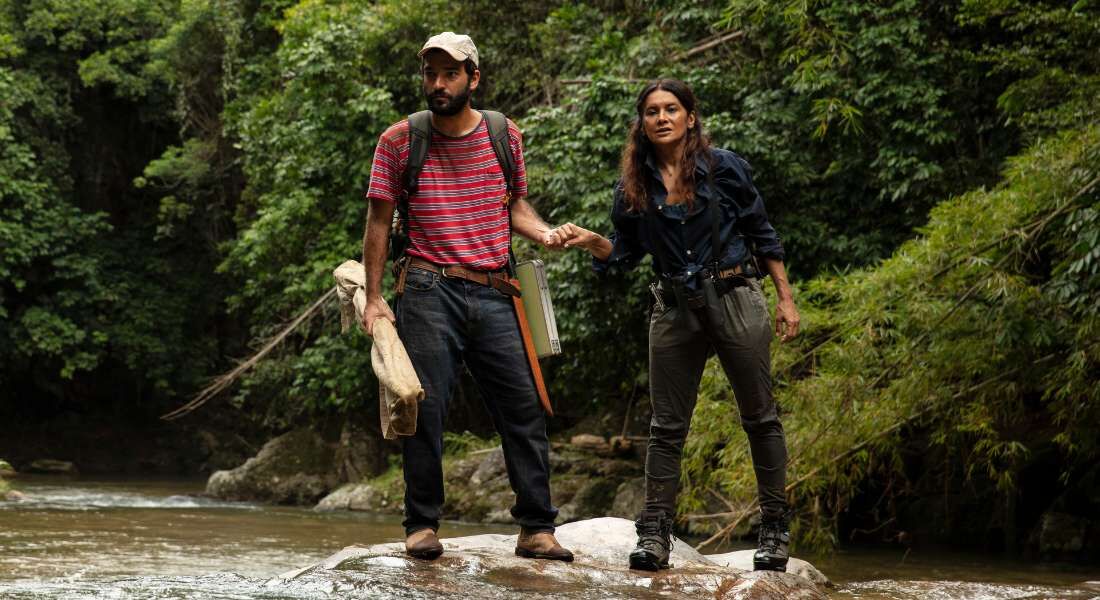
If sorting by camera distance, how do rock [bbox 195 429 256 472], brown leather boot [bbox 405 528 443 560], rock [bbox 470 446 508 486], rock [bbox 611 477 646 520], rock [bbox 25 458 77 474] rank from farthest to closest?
rock [bbox 195 429 256 472] < rock [bbox 25 458 77 474] < rock [bbox 470 446 508 486] < rock [bbox 611 477 646 520] < brown leather boot [bbox 405 528 443 560]

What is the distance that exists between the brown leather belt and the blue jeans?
2cm

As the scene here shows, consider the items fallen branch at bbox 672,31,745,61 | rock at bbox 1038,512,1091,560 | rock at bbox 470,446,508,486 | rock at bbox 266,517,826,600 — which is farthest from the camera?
rock at bbox 470,446,508,486

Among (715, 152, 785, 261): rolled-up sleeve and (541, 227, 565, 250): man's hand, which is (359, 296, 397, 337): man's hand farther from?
(715, 152, 785, 261): rolled-up sleeve

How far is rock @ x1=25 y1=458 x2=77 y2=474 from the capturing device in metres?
21.7

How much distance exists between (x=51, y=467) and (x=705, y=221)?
20.0 metres

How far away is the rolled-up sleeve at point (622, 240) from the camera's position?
455 cm

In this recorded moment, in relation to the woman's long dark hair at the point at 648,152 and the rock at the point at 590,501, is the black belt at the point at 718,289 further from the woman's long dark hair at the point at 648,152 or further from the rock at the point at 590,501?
the rock at the point at 590,501

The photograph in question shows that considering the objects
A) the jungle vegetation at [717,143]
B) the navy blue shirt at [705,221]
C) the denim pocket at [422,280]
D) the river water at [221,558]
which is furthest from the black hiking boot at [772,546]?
the jungle vegetation at [717,143]

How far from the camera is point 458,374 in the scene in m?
4.38

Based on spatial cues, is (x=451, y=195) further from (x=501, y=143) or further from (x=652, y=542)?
(x=652, y=542)

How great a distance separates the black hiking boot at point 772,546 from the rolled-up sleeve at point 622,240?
1056mm

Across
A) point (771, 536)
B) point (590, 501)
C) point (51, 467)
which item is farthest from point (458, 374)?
point (51, 467)

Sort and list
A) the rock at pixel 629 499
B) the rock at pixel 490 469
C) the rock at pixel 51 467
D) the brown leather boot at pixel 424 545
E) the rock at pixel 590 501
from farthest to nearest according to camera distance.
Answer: the rock at pixel 51 467 < the rock at pixel 490 469 < the rock at pixel 590 501 < the rock at pixel 629 499 < the brown leather boot at pixel 424 545

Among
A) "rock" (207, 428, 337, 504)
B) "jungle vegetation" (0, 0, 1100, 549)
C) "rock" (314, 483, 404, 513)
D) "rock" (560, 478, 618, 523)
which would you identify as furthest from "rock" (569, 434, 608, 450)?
"rock" (207, 428, 337, 504)
